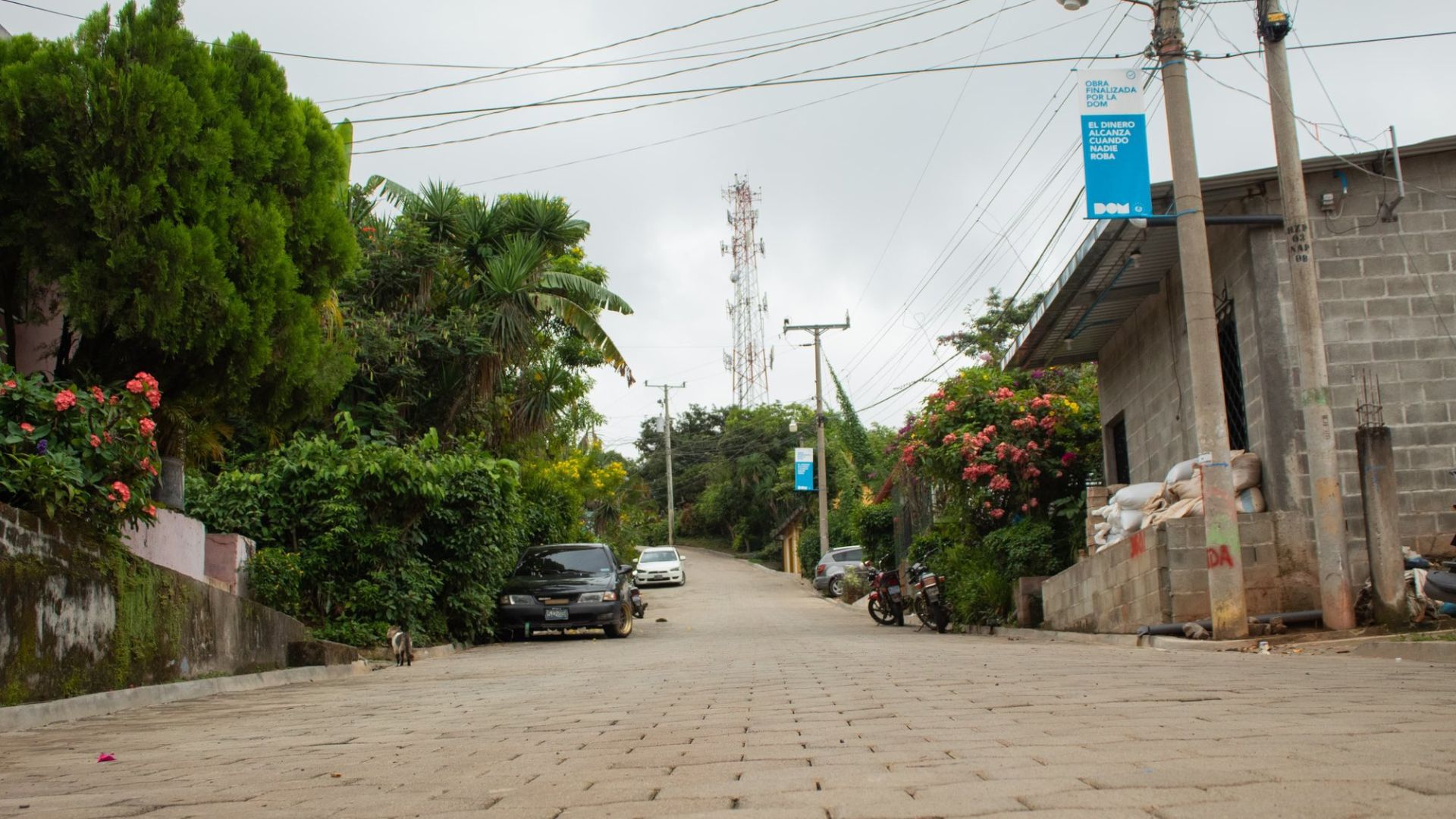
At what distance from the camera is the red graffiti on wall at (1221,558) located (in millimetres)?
11086

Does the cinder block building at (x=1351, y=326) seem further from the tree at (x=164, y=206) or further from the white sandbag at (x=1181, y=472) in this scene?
the tree at (x=164, y=206)

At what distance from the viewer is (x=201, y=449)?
13406 millimetres

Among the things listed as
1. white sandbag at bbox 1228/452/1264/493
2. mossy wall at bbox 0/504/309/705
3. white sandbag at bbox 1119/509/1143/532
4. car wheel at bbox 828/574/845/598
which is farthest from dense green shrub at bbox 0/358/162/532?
car wheel at bbox 828/574/845/598

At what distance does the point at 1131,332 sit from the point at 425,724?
43.5 feet

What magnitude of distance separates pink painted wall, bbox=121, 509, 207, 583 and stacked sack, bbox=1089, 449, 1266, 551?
9660mm

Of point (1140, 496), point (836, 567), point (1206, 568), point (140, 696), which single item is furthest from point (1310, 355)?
point (836, 567)

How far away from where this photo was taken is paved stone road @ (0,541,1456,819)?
3.49 metres

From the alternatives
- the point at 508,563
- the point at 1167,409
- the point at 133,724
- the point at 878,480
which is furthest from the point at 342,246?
the point at 878,480

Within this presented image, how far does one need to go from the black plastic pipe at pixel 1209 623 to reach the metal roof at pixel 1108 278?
13.8 feet

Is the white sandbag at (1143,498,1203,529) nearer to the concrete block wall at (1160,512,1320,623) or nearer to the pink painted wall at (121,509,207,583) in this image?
the concrete block wall at (1160,512,1320,623)

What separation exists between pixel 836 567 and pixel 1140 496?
24485 mm

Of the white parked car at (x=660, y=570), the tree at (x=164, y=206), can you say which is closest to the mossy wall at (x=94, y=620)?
the tree at (x=164, y=206)

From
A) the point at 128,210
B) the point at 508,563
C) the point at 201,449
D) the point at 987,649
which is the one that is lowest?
the point at 987,649

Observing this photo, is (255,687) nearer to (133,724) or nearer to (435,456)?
(133,724)
